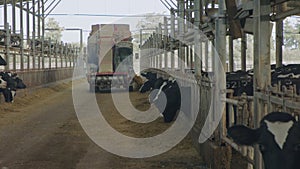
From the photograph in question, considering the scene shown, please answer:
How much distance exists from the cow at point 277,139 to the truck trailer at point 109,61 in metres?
22.6

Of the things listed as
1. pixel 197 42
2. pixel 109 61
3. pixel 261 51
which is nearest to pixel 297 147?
pixel 261 51

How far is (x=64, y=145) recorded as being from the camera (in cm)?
1095

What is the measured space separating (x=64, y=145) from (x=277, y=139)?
21.2ft

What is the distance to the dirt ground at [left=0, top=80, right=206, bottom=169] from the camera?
914 centimetres

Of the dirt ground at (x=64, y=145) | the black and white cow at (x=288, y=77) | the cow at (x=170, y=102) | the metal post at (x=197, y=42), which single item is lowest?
the dirt ground at (x=64, y=145)

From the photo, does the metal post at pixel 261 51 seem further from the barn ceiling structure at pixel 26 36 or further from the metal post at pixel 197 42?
the barn ceiling structure at pixel 26 36

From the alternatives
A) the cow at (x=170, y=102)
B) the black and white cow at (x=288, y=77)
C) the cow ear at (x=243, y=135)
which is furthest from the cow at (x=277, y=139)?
the cow at (x=170, y=102)

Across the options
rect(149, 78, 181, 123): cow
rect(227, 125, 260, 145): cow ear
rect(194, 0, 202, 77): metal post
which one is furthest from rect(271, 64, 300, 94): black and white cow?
rect(227, 125, 260, 145): cow ear

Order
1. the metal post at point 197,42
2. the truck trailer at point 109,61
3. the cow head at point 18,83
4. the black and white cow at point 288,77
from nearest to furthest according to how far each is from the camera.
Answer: the black and white cow at point 288,77
the metal post at point 197,42
the cow head at point 18,83
the truck trailer at point 109,61

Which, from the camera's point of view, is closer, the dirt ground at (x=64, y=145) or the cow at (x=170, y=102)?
the dirt ground at (x=64, y=145)

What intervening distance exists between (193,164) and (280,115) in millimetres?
3925

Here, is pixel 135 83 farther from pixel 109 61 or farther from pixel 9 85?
pixel 9 85

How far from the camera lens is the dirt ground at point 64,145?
9141 millimetres

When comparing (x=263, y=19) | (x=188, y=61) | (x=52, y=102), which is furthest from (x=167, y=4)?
(x=263, y=19)
